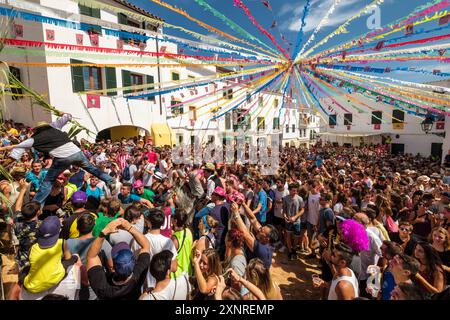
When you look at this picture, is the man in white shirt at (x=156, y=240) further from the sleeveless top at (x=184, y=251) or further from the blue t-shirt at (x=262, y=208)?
the blue t-shirt at (x=262, y=208)

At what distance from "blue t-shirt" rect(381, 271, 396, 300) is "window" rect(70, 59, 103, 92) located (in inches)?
542

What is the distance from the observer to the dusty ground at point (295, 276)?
4.05 metres

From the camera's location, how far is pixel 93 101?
12.0 meters

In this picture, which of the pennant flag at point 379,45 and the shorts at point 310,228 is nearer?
the pennant flag at point 379,45

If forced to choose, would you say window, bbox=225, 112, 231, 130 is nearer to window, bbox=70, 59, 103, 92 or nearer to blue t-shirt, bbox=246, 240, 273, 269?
window, bbox=70, 59, 103, 92

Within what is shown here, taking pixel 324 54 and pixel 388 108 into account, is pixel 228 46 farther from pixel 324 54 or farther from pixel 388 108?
pixel 388 108

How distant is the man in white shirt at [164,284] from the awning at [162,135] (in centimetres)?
1353

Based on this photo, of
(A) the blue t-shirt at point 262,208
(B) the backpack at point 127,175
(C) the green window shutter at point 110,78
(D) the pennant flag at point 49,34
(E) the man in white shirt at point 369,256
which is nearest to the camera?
(E) the man in white shirt at point 369,256

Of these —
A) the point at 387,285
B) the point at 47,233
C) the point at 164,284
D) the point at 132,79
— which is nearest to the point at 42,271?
the point at 47,233

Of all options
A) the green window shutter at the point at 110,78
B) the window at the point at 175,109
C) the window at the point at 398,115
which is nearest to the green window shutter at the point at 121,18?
the green window shutter at the point at 110,78

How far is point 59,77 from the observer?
35.4ft

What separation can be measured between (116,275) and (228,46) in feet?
A: 18.5

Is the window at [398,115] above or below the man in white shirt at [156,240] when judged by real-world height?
above

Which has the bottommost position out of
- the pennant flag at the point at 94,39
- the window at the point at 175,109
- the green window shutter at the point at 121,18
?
the window at the point at 175,109
